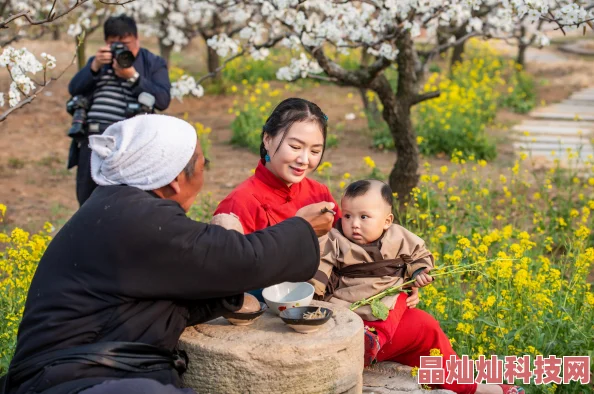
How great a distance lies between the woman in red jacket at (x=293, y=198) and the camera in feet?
11.3

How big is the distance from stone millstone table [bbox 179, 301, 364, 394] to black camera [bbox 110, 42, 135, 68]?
3.00 metres

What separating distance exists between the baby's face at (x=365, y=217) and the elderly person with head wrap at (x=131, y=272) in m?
0.89

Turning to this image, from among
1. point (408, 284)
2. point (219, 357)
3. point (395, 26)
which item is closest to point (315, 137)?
point (408, 284)

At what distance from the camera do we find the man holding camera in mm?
5469

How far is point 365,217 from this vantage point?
3.51m

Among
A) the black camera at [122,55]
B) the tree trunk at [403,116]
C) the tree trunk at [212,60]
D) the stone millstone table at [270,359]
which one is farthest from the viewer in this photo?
the tree trunk at [212,60]

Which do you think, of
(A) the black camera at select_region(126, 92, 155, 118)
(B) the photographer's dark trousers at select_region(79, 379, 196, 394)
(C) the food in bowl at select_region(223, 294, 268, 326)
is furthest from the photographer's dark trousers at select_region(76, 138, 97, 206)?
(B) the photographer's dark trousers at select_region(79, 379, 196, 394)

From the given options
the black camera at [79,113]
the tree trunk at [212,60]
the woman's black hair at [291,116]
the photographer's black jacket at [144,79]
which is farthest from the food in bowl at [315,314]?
the tree trunk at [212,60]

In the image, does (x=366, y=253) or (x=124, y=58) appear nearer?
(x=366, y=253)

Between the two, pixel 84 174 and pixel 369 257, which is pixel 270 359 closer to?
pixel 369 257

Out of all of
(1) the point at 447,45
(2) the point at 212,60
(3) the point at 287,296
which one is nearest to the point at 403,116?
(1) the point at 447,45

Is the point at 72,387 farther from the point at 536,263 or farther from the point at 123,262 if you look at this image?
the point at 536,263

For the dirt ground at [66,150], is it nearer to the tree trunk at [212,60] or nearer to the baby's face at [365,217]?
the tree trunk at [212,60]

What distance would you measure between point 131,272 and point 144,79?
3.44m
